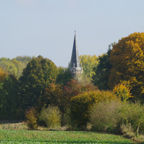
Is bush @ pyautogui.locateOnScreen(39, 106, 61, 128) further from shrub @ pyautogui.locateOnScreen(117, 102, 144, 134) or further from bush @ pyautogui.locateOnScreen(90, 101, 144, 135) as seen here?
shrub @ pyautogui.locateOnScreen(117, 102, 144, 134)

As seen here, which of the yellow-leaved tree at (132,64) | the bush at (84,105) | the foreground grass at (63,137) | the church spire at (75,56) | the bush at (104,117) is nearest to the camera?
the foreground grass at (63,137)

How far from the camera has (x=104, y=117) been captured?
23.9 metres

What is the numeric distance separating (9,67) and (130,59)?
179ft

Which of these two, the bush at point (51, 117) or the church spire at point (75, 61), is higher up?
the church spire at point (75, 61)

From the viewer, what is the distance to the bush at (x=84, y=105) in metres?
25.9

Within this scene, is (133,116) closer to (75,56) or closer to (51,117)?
(51,117)

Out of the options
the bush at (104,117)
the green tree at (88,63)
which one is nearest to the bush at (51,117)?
the bush at (104,117)

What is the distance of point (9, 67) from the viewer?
84.1 metres

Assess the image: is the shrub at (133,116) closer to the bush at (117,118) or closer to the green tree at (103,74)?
the bush at (117,118)

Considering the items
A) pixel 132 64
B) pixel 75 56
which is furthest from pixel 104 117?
pixel 75 56

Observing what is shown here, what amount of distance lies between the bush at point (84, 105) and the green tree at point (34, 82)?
16745mm

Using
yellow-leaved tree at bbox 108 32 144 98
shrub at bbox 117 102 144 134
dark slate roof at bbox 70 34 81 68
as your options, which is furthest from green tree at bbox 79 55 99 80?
shrub at bbox 117 102 144 134

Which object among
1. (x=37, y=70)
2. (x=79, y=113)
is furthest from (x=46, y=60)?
(x=79, y=113)

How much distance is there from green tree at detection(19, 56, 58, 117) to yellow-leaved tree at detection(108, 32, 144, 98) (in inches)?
442
